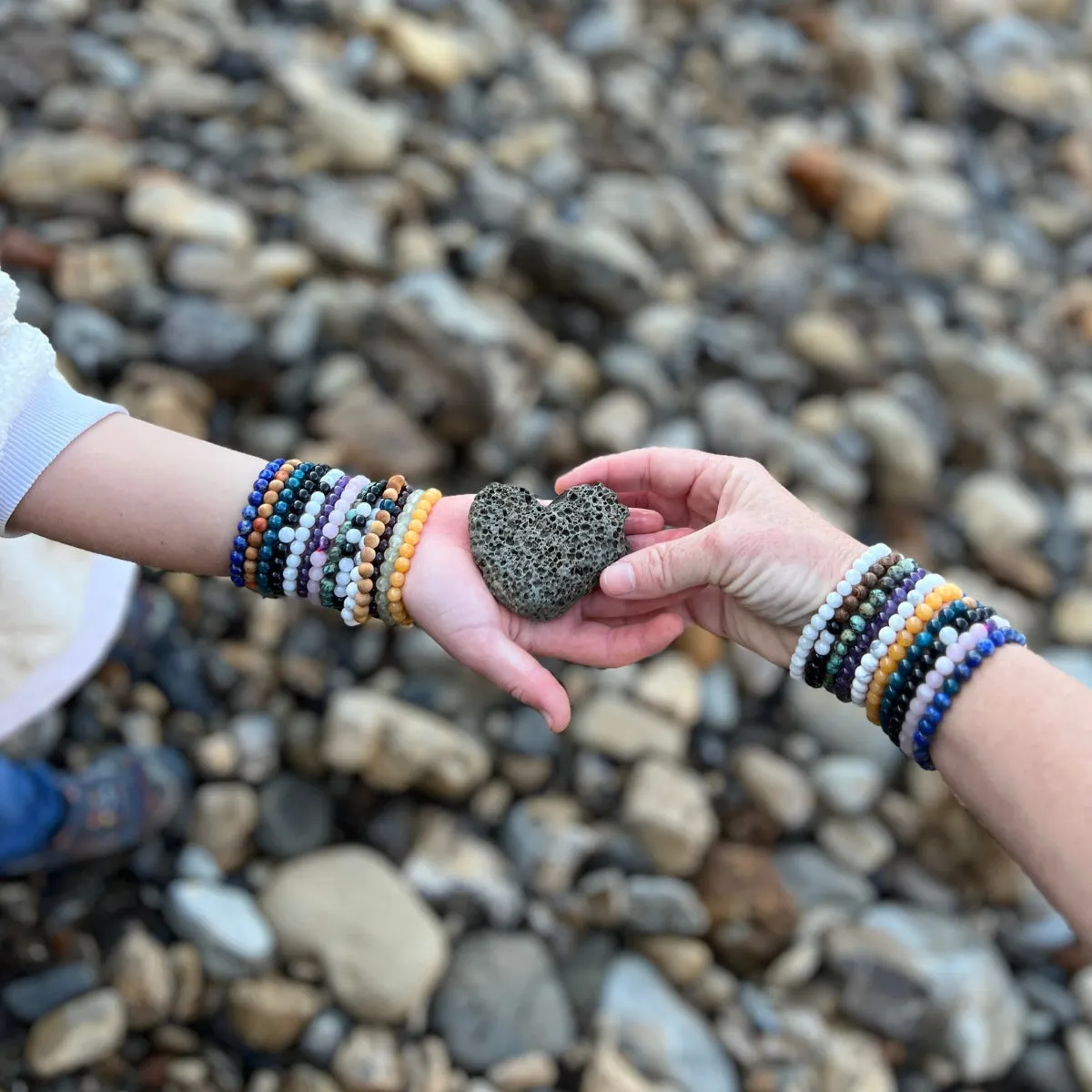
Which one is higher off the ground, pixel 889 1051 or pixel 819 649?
pixel 819 649

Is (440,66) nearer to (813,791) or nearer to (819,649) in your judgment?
(813,791)

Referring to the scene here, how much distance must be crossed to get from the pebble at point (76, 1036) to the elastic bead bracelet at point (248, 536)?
135 centimetres

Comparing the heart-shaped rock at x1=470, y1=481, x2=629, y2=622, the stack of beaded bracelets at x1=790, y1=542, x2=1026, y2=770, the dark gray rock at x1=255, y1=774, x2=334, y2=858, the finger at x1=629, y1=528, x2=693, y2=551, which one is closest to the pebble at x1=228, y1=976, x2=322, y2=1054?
the dark gray rock at x1=255, y1=774, x2=334, y2=858

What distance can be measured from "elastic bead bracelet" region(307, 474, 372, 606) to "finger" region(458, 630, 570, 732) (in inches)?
13.5

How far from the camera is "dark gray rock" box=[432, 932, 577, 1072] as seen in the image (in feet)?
10.2

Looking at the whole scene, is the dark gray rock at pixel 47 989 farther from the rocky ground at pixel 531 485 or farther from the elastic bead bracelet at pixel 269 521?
the elastic bead bracelet at pixel 269 521

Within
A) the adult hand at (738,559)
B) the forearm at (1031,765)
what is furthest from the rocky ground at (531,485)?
the forearm at (1031,765)

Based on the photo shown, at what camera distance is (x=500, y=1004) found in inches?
125

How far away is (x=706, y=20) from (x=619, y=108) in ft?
5.31

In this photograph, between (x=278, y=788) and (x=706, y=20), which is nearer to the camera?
(x=278, y=788)

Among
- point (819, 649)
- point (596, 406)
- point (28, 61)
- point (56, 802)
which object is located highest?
point (819, 649)

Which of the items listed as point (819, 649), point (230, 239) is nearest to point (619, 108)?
point (230, 239)

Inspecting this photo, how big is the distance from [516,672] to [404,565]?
0.35 meters

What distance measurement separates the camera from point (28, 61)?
193 inches
